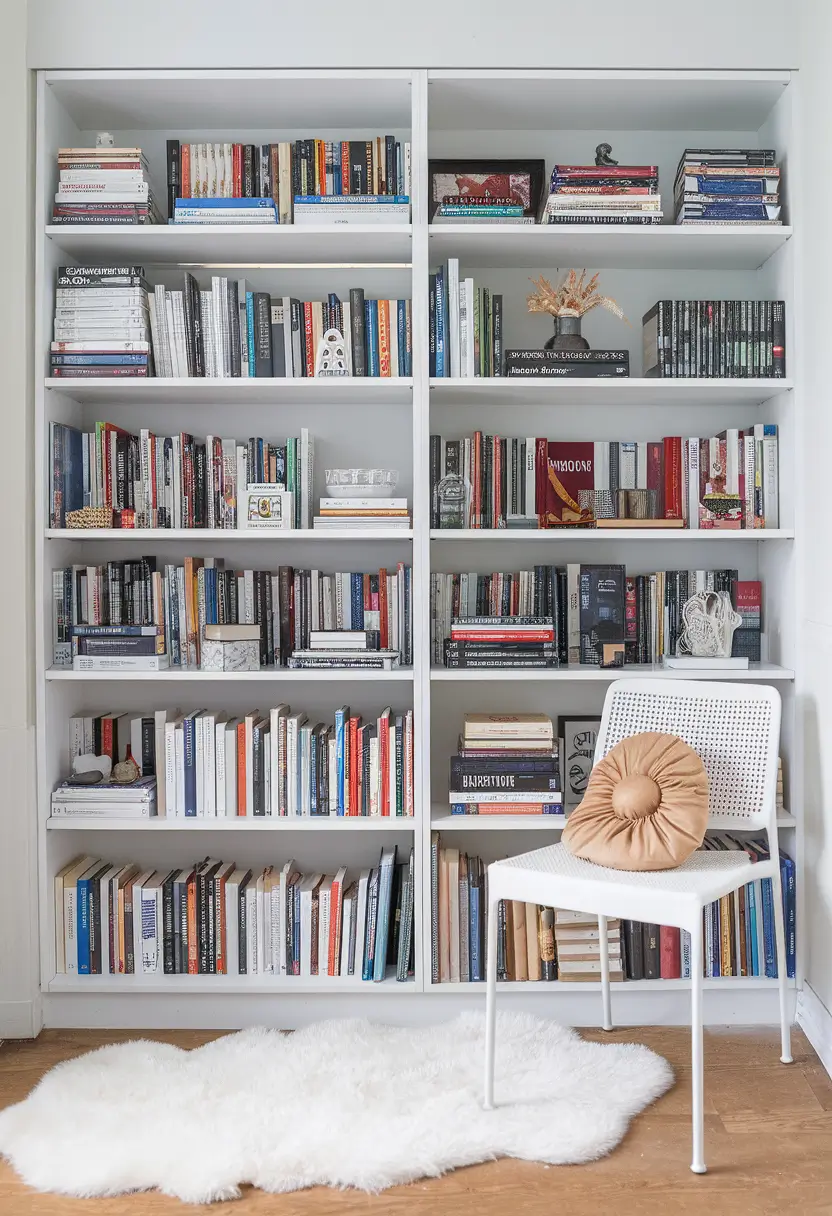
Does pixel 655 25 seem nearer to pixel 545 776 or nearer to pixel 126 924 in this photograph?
pixel 545 776

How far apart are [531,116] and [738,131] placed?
592mm

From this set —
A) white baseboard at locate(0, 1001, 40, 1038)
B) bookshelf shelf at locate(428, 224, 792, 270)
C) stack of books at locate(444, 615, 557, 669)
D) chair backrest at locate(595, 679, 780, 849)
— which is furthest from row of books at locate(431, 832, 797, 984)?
bookshelf shelf at locate(428, 224, 792, 270)

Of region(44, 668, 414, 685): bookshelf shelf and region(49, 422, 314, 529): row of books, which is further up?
region(49, 422, 314, 529): row of books

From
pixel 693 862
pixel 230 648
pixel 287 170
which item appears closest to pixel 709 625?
pixel 693 862

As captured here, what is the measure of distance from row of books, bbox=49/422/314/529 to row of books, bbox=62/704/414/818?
1.77 feet

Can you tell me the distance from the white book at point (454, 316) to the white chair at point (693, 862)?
90cm

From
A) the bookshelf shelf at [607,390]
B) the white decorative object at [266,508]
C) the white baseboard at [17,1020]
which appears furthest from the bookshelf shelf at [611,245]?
the white baseboard at [17,1020]

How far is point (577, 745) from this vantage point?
278cm

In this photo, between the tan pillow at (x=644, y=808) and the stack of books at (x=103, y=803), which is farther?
the stack of books at (x=103, y=803)

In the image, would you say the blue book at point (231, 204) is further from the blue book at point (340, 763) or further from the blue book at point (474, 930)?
the blue book at point (474, 930)

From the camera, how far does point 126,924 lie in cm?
258

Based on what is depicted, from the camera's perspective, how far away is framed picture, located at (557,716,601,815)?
9.09ft

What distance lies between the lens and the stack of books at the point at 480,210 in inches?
100

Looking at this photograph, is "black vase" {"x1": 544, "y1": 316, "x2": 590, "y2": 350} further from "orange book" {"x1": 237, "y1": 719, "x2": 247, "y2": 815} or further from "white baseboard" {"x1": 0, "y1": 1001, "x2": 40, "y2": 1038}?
"white baseboard" {"x1": 0, "y1": 1001, "x2": 40, "y2": 1038}
